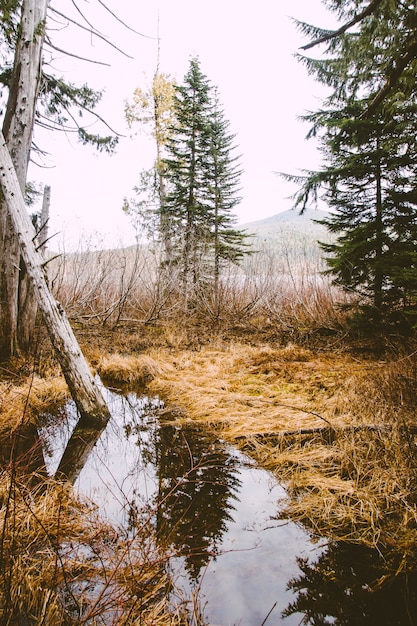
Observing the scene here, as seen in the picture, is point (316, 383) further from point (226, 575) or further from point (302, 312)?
point (302, 312)

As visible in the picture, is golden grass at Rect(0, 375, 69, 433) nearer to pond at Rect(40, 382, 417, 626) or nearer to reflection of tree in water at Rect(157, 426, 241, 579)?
pond at Rect(40, 382, 417, 626)

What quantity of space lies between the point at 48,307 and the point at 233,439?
2626 mm

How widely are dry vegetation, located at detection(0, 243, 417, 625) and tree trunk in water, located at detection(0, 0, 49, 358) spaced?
2.97 ft

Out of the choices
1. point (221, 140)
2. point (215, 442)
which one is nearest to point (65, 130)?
point (215, 442)

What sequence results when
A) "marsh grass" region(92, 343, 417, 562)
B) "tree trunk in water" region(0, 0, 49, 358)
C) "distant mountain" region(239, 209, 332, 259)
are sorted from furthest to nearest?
"distant mountain" region(239, 209, 332, 259), "tree trunk in water" region(0, 0, 49, 358), "marsh grass" region(92, 343, 417, 562)

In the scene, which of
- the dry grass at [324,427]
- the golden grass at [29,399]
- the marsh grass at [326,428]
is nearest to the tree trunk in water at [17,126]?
the golden grass at [29,399]

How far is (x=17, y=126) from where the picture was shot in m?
5.40

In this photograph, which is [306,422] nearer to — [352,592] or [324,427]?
[324,427]

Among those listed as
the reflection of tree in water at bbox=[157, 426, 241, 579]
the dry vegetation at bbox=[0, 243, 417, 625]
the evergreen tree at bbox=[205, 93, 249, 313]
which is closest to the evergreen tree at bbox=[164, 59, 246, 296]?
the evergreen tree at bbox=[205, 93, 249, 313]

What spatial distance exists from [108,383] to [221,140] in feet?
50.0

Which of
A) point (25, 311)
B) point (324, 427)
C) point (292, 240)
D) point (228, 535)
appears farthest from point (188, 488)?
point (292, 240)

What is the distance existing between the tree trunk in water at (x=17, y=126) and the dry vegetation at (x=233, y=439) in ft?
2.97

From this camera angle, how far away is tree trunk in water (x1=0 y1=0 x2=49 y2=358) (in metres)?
5.32

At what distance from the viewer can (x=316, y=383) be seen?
4.83m
